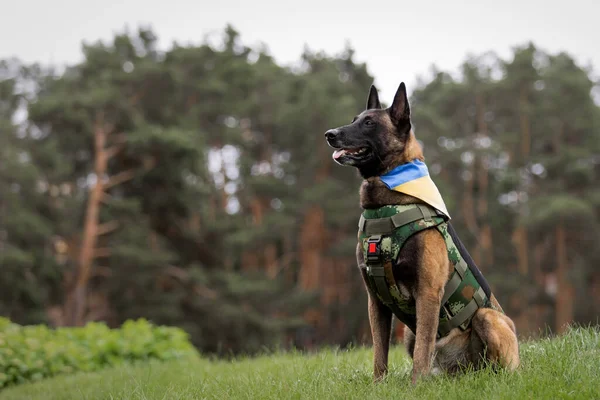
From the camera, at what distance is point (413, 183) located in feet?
14.1

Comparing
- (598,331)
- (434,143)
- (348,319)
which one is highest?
(434,143)

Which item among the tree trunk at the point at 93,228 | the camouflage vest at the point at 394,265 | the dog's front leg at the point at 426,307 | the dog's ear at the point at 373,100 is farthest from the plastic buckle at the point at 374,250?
the tree trunk at the point at 93,228

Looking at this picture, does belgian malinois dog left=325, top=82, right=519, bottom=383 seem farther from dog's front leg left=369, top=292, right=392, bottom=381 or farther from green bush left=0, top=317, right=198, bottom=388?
green bush left=0, top=317, right=198, bottom=388

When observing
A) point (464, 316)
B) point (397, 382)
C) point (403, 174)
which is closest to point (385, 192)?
point (403, 174)

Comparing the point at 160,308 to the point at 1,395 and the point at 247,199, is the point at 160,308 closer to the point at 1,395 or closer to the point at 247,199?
the point at 247,199

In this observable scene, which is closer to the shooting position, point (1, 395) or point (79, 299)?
point (1, 395)

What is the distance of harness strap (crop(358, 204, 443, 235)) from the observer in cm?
413

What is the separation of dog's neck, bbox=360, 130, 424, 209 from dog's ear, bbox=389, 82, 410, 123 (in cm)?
17

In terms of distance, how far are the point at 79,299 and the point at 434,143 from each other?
17.4m

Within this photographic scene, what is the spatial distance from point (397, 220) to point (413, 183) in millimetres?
329

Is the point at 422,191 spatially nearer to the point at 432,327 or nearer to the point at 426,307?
the point at 426,307

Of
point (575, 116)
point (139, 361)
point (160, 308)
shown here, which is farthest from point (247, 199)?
point (139, 361)

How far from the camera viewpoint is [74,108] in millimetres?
24516

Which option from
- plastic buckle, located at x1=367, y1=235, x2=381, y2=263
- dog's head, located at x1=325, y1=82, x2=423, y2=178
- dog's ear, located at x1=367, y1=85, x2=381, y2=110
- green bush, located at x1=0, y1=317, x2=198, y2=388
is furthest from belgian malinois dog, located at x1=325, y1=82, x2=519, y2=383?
green bush, located at x1=0, y1=317, x2=198, y2=388
